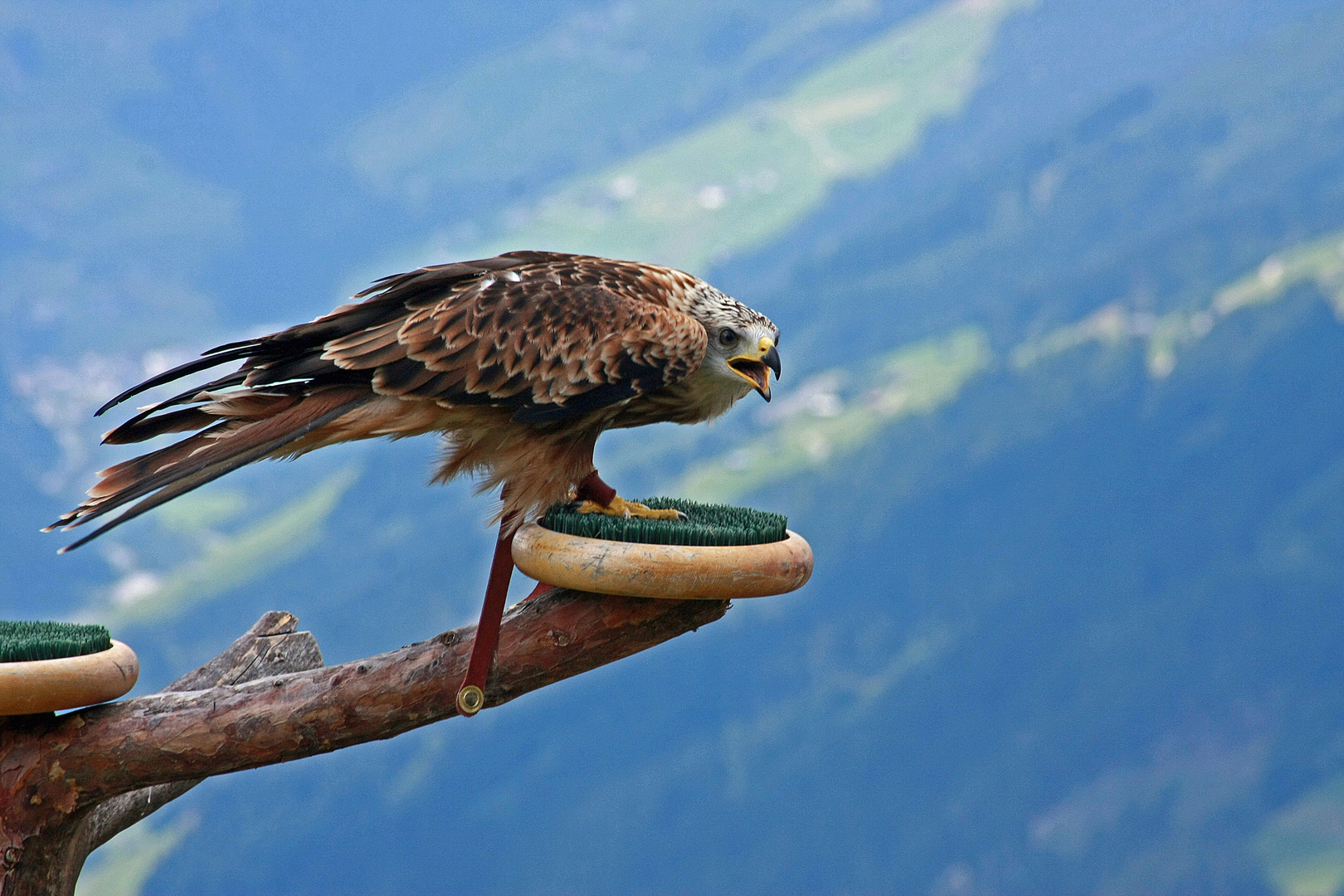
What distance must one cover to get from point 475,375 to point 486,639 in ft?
2.57

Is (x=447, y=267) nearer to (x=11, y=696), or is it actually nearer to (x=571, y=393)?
(x=571, y=393)

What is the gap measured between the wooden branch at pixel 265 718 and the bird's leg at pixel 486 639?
7 centimetres

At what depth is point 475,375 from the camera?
3.55 meters

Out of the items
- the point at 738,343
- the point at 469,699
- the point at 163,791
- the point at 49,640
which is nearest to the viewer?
the point at 469,699

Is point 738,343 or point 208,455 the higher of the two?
point 738,343

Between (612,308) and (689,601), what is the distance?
35.8 inches

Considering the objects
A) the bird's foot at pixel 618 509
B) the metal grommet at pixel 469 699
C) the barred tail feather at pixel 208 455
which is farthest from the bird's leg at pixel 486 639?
the barred tail feather at pixel 208 455

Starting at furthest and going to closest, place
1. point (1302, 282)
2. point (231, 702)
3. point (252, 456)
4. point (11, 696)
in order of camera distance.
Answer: point (1302, 282) < point (231, 702) < point (11, 696) < point (252, 456)

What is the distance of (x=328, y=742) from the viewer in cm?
382

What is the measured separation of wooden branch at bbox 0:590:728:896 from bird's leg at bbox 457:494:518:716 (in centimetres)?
7

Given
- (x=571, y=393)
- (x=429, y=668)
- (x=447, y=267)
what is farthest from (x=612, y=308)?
(x=429, y=668)

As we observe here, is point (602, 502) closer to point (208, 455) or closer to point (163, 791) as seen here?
point (208, 455)

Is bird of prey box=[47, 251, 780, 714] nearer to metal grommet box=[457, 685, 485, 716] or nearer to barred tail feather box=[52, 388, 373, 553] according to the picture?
barred tail feather box=[52, 388, 373, 553]

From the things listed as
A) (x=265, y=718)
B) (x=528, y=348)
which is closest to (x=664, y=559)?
(x=528, y=348)
